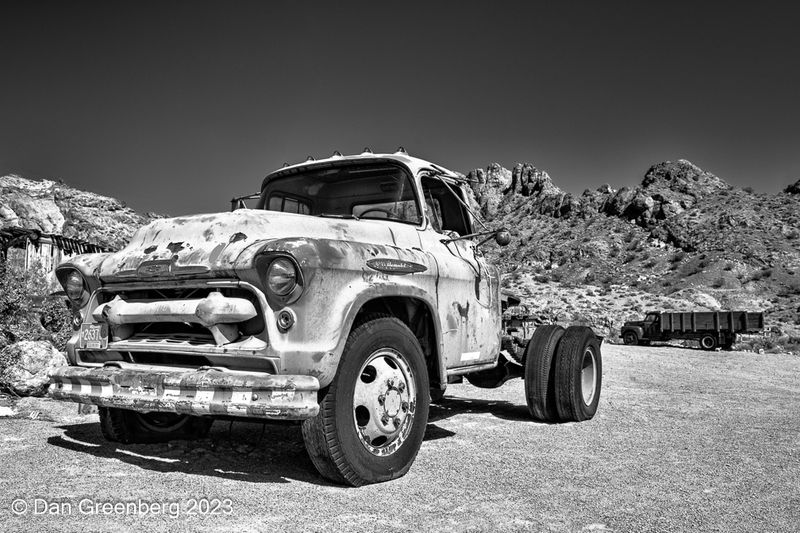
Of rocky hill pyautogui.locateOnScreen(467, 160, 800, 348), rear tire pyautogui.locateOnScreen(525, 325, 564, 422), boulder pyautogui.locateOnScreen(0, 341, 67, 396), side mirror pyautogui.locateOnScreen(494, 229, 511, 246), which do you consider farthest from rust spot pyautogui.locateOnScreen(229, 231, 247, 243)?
rocky hill pyautogui.locateOnScreen(467, 160, 800, 348)

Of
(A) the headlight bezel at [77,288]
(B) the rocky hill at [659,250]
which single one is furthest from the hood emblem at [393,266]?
(B) the rocky hill at [659,250]

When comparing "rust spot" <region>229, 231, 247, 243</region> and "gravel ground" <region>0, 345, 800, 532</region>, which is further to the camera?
"rust spot" <region>229, 231, 247, 243</region>

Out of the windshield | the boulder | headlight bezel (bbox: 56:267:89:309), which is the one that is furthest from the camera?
the boulder

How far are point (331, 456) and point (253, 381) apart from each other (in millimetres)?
645

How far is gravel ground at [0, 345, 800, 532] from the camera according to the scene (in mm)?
3375

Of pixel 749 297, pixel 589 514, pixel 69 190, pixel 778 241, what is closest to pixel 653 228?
pixel 778 241

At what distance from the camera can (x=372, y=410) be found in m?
4.16

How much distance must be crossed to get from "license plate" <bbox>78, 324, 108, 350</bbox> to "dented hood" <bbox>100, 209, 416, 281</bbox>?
1.06 feet

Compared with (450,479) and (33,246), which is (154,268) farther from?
(33,246)

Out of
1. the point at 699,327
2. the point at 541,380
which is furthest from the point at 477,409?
the point at 699,327

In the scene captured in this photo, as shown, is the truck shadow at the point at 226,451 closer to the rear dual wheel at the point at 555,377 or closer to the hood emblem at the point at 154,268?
the rear dual wheel at the point at 555,377

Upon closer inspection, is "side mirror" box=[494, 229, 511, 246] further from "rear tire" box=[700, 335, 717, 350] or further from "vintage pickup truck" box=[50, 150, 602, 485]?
"rear tire" box=[700, 335, 717, 350]

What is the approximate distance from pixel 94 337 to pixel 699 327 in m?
26.1

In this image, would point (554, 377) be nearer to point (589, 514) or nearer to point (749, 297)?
point (589, 514)
